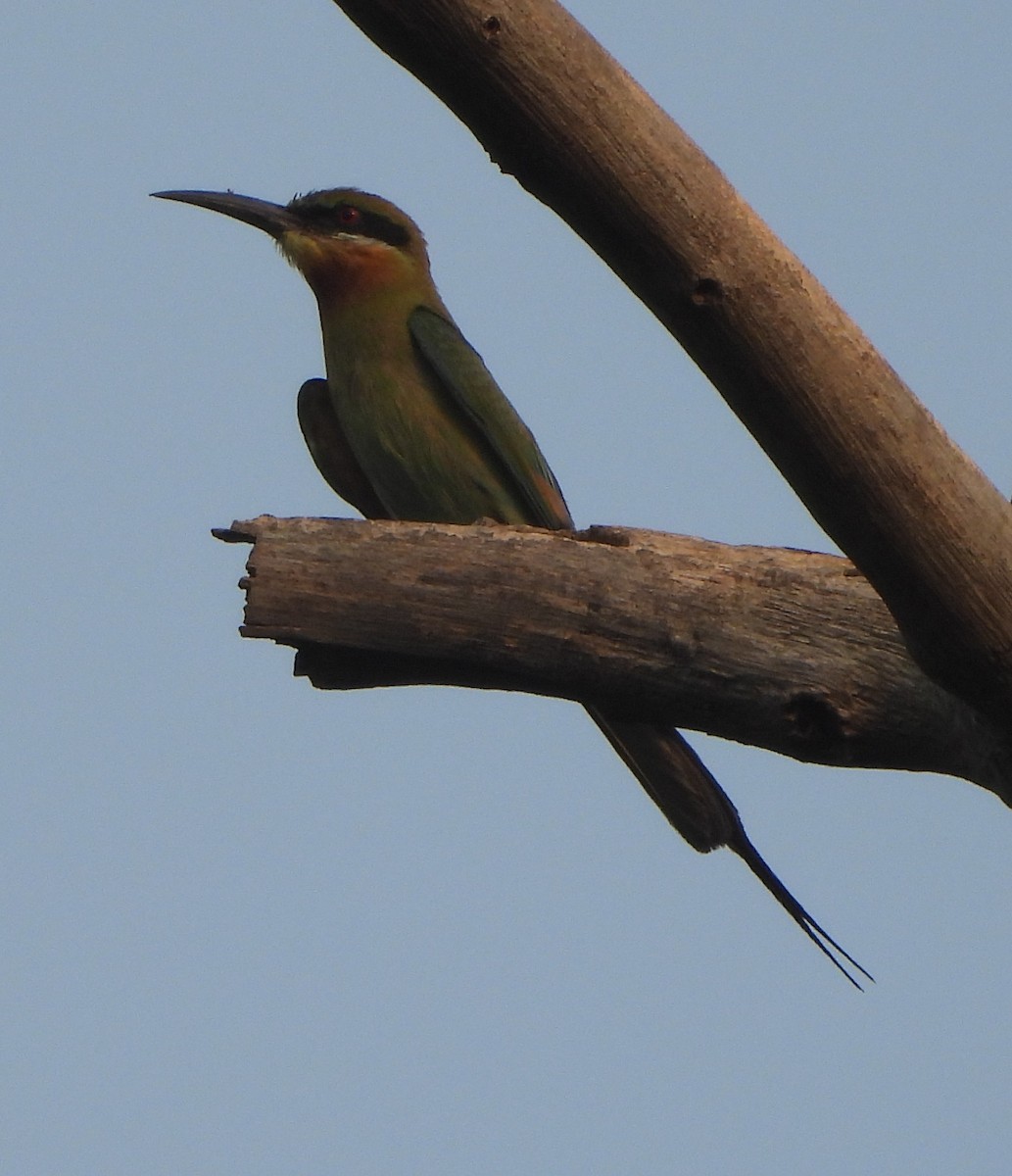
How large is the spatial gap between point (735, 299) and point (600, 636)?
94cm

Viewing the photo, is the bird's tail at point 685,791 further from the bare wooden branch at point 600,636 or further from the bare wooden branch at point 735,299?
the bare wooden branch at point 735,299

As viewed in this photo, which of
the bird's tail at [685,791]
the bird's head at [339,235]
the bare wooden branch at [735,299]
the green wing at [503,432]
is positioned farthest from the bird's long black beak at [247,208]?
the bare wooden branch at [735,299]

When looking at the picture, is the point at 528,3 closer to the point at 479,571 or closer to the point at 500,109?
Result: the point at 500,109

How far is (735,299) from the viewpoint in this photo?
293cm

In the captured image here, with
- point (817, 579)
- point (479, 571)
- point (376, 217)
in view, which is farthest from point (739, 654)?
point (376, 217)

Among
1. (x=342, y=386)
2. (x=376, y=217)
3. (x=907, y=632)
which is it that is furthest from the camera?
(x=376, y=217)

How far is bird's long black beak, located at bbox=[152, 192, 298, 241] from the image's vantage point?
6.17 m

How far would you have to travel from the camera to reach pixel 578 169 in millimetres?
2904

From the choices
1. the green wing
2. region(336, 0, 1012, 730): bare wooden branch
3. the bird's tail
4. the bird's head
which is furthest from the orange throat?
region(336, 0, 1012, 730): bare wooden branch

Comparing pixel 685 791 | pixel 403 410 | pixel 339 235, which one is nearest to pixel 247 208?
pixel 339 235

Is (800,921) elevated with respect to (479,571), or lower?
lower

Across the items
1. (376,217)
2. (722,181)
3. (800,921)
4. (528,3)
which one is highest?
(376,217)

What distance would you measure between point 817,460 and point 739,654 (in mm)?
718

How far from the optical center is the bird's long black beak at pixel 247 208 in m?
6.17
